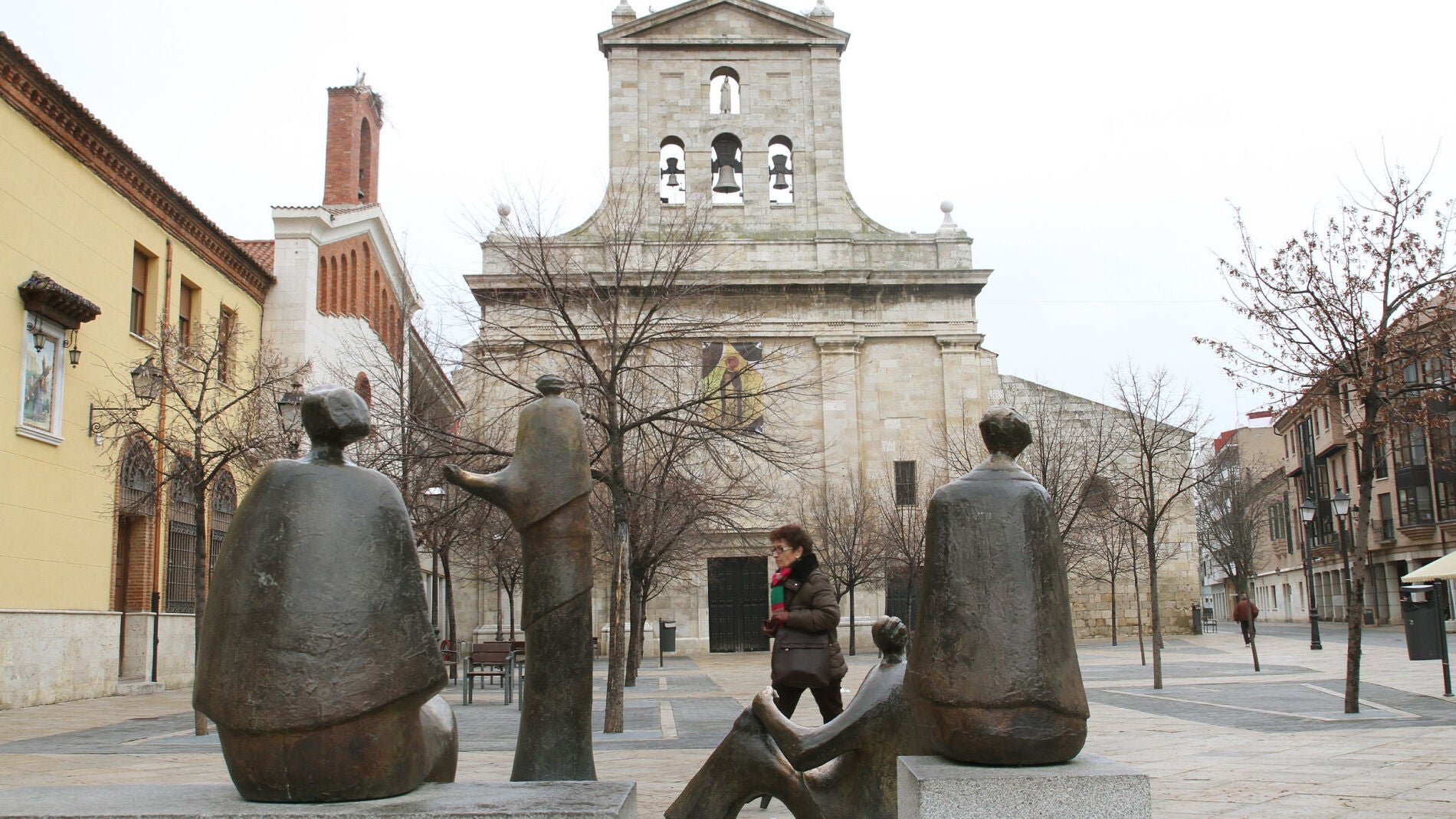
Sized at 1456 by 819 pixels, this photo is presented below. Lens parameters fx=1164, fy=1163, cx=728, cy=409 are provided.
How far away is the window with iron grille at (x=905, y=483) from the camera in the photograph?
37219 millimetres

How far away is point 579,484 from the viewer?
5836 mm

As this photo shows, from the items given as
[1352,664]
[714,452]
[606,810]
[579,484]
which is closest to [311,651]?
[606,810]

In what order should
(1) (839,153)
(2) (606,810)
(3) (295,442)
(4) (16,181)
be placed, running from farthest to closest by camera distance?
(1) (839,153) → (4) (16,181) → (3) (295,442) → (2) (606,810)

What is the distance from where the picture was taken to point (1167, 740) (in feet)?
37.9

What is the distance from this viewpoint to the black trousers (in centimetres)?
770

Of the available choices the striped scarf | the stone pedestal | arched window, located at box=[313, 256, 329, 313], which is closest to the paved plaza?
the striped scarf

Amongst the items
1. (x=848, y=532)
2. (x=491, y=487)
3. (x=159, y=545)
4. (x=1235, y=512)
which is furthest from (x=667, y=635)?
(x=1235, y=512)

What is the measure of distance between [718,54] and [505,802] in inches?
1526

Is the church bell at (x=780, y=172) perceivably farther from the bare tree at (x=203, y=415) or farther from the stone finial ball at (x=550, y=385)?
the stone finial ball at (x=550, y=385)

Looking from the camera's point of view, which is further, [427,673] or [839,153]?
[839,153]

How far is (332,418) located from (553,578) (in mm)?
1843

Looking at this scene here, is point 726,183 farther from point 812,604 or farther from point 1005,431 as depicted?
point 1005,431

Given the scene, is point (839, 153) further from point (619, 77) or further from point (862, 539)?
point (862, 539)

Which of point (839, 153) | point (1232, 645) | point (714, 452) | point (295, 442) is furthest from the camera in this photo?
point (839, 153)
